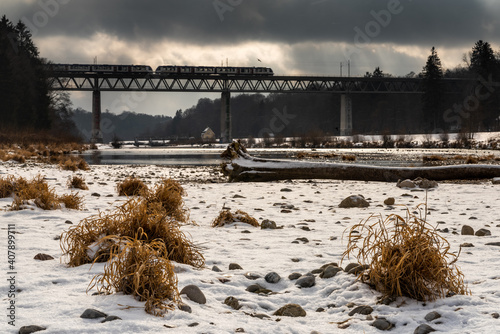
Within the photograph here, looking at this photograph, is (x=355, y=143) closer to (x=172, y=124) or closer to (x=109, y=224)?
(x=109, y=224)

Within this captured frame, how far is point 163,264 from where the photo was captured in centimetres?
324

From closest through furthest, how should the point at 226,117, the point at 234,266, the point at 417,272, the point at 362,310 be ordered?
the point at 362,310 → the point at 417,272 → the point at 234,266 → the point at 226,117

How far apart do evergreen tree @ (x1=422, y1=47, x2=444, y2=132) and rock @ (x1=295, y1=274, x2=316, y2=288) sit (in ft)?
297

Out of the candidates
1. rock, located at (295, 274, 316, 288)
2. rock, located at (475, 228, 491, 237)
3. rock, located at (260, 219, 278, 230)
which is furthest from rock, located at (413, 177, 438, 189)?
rock, located at (295, 274, 316, 288)

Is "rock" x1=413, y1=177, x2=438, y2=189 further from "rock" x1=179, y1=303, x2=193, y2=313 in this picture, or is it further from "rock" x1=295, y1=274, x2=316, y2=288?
"rock" x1=179, y1=303, x2=193, y2=313

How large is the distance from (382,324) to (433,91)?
91808 millimetres

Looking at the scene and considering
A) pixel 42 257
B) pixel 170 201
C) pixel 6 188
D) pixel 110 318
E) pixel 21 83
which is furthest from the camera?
pixel 21 83

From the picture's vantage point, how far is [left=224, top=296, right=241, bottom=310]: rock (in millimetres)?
3414

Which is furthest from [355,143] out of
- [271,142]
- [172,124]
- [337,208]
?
[172,124]

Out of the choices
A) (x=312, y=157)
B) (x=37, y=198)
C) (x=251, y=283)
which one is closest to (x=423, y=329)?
(x=251, y=283)

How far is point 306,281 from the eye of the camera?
3957mm

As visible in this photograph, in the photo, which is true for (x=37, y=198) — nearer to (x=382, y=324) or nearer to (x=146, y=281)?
(x=146, y=281)

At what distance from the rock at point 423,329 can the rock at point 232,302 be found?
1.31 metres

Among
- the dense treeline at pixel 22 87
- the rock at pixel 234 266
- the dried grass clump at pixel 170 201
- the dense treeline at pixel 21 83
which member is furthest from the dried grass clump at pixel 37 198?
the dense treeline at pixel 21 83
